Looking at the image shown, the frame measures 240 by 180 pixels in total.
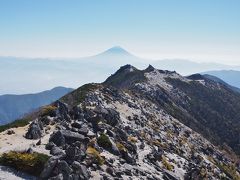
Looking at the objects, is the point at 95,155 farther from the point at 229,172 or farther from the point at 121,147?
the point at 229,172

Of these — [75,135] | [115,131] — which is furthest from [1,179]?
[115,131]

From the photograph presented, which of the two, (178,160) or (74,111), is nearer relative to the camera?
(74,111)

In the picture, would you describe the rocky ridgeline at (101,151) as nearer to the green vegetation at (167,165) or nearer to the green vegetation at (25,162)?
the green vegetation at (167,165)

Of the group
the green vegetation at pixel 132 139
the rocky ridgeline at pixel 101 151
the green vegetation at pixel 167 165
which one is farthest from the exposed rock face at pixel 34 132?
the green vegetation at pixel 167 165

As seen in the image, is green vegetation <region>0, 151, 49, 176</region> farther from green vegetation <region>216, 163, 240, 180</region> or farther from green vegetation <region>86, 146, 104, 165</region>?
green vegetation <region>216, 163, 240, 180</region>

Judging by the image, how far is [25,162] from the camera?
117 feet

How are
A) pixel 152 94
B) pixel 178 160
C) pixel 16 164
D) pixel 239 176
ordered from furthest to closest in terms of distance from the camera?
1. pixel 152 94
2. pixel 239 176
3. pixel 178 160
4. pixel 16 164

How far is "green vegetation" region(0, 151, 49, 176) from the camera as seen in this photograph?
35.4 m

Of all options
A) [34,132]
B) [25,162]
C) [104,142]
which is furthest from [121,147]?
[25,162]

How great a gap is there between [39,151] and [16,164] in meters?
4.61

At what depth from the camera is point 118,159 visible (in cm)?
4753

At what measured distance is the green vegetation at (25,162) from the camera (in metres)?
35.4

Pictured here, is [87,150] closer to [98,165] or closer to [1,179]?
[98,165]

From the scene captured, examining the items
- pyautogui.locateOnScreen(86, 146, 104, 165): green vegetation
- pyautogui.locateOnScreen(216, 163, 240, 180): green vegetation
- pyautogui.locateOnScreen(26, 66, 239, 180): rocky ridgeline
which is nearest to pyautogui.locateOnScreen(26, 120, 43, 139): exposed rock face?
pyautogui.locateOnScreen(26, 66, 239, 180): rocky ridgeline
